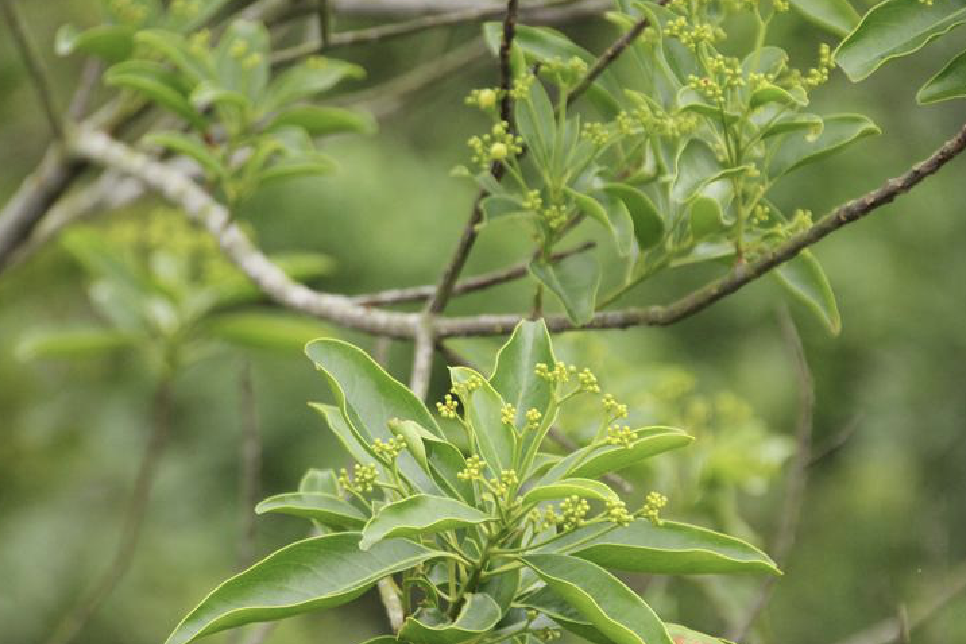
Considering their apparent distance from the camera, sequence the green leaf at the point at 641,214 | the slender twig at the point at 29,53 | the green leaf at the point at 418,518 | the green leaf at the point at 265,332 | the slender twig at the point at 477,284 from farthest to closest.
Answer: the green leaf at the point at 265,332
the slender twig at the point at 29,53
the slender twig at the point at 477,284
the green leaf at the point at 641,214
the green leaf at the point at 418,518

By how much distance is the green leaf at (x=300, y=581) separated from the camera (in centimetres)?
119

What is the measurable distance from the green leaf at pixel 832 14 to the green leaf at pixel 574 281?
41cm

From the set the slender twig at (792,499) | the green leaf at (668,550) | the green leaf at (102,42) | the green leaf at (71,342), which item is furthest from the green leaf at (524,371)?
the green leaf at (71,342)

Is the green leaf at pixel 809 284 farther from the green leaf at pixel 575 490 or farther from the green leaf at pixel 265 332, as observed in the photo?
the green leaf at pixel 265 332

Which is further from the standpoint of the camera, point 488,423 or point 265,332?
point 265,332

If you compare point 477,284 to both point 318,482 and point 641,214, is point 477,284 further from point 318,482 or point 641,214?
point 318,482

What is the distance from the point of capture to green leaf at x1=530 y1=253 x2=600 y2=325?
5.30 feet

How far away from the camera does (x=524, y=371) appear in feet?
4.72

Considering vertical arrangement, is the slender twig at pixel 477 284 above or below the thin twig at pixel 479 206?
below

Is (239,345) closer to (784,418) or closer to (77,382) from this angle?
(77,382)

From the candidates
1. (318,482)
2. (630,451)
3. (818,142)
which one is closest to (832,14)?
(818,142)

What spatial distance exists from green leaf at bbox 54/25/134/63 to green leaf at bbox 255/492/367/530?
129 cm

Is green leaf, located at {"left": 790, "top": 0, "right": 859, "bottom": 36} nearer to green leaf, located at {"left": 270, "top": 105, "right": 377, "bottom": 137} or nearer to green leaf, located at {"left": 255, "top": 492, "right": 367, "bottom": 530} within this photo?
green leaf, located at {"left": 255, "top": 492, "right": 367, "bottom": 530}

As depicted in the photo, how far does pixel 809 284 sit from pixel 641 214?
23cm
